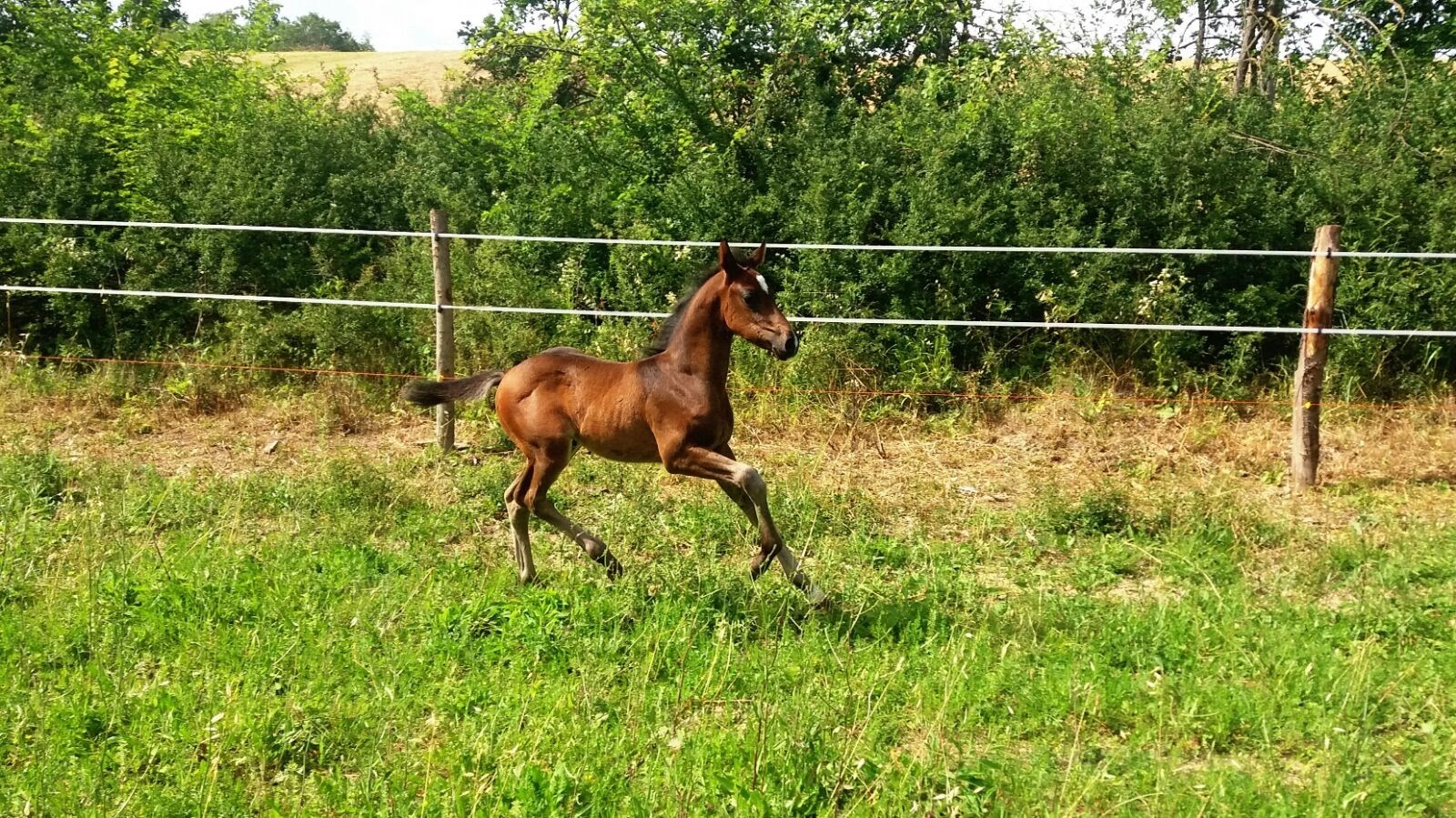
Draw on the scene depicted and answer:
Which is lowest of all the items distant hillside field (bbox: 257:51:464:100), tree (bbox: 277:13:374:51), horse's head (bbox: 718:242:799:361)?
horse's head (bbox: 718:242:799:361)

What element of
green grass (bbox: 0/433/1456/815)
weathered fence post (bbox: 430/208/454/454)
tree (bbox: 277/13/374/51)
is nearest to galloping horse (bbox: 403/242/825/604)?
green grass (bbox: 0/433/1456/815)

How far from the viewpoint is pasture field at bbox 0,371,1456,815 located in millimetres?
3549

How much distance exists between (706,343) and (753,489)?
853 millimetres

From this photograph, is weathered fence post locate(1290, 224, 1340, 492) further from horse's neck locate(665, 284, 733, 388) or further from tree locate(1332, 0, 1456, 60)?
tree locate(1332, 0, 1456, 60)

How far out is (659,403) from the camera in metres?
5.53

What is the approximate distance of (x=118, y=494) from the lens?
7.07 meters

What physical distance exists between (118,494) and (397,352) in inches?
147

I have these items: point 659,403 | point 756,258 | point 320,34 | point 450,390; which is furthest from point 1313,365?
point 320,34

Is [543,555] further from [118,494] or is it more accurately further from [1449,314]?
[1449,314]

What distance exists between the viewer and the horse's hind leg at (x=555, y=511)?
19.0ft

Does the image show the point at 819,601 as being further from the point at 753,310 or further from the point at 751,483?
the point at 753,310

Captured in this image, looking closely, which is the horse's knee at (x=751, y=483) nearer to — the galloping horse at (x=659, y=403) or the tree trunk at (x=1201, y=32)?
the galloping horse at (x=659, y=403)

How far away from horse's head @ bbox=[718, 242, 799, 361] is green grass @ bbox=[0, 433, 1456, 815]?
1.25 m

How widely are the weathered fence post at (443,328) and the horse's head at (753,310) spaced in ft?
12.8
